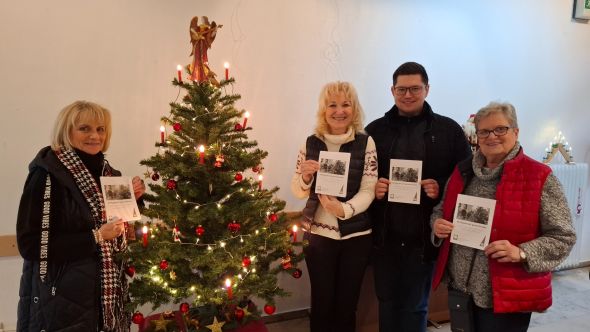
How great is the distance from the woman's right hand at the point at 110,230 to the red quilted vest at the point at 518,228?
1.59 meters

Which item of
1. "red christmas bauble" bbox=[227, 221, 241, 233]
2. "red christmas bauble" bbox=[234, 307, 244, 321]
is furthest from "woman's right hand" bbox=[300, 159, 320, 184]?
"red christmas bauble" bbox=[234, 307, 244, 321]

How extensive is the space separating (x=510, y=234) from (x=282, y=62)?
77.5 inches

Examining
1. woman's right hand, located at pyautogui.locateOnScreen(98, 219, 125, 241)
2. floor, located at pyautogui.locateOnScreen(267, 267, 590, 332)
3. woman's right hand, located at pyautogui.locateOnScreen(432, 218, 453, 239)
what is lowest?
floor, located at pyautogui.locateOnScreen(267, 267, 590, 332)

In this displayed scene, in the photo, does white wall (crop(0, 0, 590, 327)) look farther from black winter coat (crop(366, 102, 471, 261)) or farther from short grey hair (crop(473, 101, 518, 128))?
short grey hair (crop(473, 101, 518, 128))

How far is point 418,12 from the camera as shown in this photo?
327cm

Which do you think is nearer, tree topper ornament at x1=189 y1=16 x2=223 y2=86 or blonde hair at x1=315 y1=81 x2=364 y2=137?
tree topper ornament at x1=189 y1=16 x2=223 y2=86

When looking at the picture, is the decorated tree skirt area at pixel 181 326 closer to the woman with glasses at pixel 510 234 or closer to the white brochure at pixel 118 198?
the white brochure at pixel 118 198

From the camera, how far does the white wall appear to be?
2338mm

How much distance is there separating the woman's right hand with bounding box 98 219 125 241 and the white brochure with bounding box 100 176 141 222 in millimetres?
26

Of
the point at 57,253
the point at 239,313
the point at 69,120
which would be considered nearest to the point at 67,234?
the point at 57,253

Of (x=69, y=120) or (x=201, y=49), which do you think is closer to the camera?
(x=69, y=120)

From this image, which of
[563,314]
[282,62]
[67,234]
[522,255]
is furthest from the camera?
[563,314]

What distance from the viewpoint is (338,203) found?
6.50 feet

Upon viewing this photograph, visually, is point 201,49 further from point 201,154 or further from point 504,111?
point 504,111
